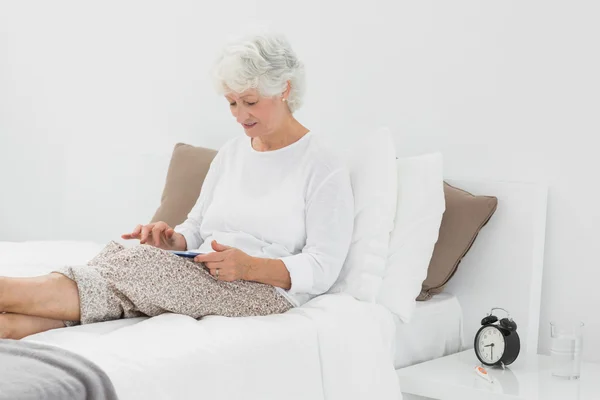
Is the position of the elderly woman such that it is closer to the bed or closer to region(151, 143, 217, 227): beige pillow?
the bed

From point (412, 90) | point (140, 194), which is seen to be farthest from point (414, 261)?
point (140, 194)

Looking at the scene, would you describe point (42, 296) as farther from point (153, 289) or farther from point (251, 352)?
point (251, 352)

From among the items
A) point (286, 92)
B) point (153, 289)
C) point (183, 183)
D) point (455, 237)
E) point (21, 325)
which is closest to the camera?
point (21, 325)

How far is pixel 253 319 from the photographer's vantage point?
208 centimetres

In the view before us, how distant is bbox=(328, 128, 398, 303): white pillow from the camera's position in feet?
7.77

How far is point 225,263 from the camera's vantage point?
2.11m

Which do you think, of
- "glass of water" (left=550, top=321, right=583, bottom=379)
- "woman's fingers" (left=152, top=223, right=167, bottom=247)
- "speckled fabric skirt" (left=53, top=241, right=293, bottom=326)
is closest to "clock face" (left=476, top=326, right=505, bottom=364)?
"glass of water" (left=550, top=321, right=583, bottom=379)

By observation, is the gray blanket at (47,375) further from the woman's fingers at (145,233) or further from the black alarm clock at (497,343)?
the black alarm clock at (497,343)

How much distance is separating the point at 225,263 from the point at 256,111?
0.49 meters

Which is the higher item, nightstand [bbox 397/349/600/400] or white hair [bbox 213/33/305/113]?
white hair [bbox 213/33/305/113]

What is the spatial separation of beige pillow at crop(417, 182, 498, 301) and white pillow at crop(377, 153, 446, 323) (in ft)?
0.21

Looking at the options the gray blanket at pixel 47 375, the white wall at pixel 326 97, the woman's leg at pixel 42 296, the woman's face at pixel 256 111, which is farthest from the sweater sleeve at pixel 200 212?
the gray blanket at pixel 47 375

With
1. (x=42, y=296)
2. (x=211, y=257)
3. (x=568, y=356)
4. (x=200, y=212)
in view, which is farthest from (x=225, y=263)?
(x=568, y=356)

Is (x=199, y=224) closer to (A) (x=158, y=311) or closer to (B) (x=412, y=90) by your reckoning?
(A) (x=158, y=311)
